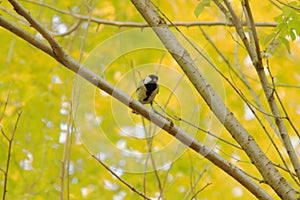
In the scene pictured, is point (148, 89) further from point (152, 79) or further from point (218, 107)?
point (218, 107)

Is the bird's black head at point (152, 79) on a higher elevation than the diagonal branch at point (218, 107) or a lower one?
higher

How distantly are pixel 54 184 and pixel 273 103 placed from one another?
80.9 inches

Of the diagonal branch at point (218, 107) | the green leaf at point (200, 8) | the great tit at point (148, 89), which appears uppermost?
the green leaf at point (200, 8)

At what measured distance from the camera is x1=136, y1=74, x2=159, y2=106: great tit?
224 centimetres

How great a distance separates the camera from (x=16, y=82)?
381cm

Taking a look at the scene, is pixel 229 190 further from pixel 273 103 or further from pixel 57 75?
pixel 273 103

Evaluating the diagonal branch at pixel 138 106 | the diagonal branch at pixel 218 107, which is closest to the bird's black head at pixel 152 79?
the diagonal branch at pixel 218 107

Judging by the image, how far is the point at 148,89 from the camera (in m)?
2.24

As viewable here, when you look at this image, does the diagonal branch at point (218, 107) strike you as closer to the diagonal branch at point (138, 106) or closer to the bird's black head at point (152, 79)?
the diagonal branch at point (138, 106)

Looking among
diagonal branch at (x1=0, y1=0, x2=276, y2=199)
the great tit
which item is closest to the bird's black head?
the great tit

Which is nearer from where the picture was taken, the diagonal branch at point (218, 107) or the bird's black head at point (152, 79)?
the diagonal branch at point (218, 107)

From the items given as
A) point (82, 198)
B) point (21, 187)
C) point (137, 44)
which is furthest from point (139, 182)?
point (137, 44)

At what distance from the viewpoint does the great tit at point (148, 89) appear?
2.24 metres

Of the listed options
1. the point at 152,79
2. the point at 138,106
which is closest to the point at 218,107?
the point at 138,106
